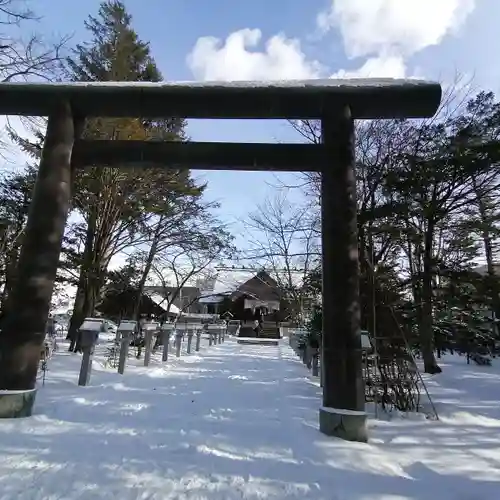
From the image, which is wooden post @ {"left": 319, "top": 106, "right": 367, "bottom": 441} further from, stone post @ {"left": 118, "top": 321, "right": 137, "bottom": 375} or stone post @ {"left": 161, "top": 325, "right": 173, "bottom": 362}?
stone post @ {"left": 161, "top": 325, "right": 173, "bottom": 362}

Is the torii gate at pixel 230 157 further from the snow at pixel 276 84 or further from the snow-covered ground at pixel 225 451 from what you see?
the snow-covered ground at pixel 225 451

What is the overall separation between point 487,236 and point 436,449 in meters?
9.32

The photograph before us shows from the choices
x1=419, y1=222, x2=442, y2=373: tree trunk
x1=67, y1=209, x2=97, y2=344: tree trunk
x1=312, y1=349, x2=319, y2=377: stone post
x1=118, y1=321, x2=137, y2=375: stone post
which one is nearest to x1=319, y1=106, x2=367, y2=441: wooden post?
x1=118, y1=321, x2=137, y2=375: stone post

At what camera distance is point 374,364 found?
6.56 meters

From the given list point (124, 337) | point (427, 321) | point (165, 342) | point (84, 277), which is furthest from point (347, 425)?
point (84, 277)

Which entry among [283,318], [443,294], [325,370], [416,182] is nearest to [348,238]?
[325,370]

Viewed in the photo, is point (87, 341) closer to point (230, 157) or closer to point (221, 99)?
point (230, 157)

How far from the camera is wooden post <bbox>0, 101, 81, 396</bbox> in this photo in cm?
492

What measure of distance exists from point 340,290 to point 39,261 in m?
3.92

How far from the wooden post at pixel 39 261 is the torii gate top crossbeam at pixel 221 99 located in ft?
1.09

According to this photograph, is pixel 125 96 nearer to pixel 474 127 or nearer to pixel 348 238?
pixel 348 238

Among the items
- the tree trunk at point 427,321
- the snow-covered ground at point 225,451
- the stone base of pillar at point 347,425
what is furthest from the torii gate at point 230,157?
the tree trunk at point 427,321

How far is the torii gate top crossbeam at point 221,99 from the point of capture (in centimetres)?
528

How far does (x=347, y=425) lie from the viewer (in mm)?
4504
